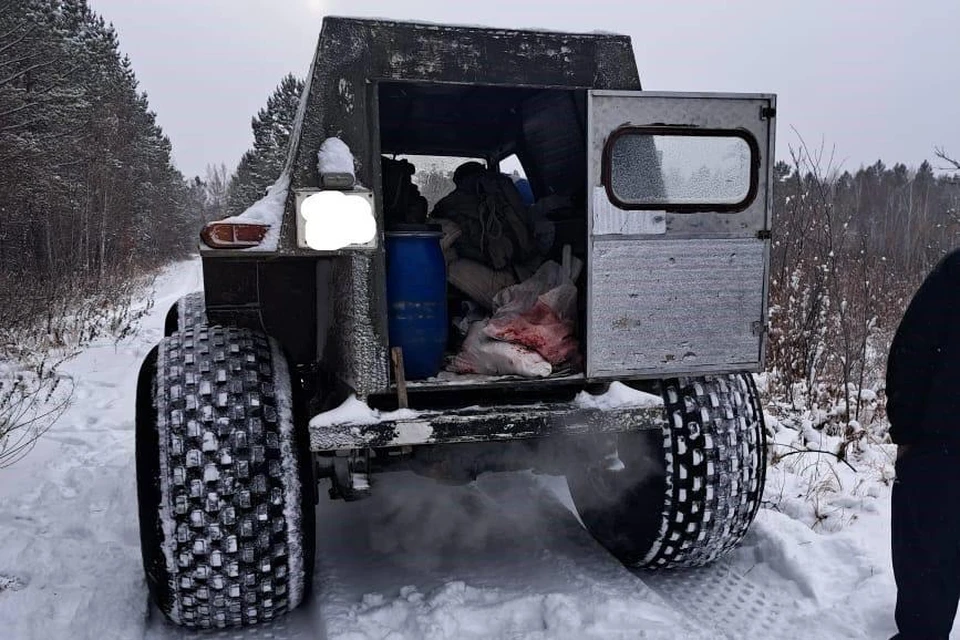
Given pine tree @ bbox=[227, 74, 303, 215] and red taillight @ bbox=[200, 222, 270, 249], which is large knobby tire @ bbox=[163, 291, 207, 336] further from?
pine tree @ bbox=[227, 74, 303, 215]

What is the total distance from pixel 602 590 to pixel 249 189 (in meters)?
43.9

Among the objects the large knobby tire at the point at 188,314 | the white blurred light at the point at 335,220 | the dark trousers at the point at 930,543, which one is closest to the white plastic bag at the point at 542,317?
the white blurred light at the point at 335,220

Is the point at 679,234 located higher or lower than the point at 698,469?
higher

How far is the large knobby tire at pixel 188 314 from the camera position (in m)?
3.65

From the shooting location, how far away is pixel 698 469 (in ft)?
9.33

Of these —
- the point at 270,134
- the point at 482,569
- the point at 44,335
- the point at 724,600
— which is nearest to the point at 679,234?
the point at 724,600

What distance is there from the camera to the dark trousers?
2338 millimetres

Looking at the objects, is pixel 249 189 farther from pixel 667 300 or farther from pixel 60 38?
pixel 667 300

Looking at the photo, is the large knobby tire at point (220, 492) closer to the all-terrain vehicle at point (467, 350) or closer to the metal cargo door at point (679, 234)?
the all-terrain vehicle at point (467, 350)

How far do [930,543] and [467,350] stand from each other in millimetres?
1771

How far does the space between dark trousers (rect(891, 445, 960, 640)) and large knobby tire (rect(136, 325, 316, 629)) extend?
209 centimetres

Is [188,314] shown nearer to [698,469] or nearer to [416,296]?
[416,296]

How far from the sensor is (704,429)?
2.86 meters

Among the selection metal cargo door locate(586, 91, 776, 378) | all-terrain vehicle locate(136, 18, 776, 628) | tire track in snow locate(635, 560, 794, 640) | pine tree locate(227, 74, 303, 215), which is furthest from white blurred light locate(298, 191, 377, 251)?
pine tree locate(227, 74, 303, 215)
